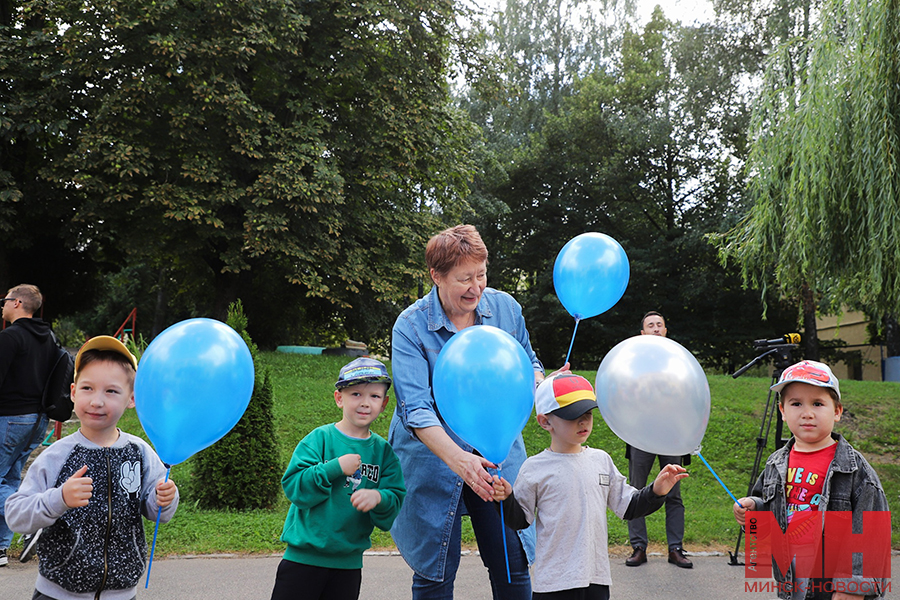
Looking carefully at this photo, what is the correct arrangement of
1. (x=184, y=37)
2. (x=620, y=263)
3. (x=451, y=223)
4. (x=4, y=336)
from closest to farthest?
(x=620, y=263)
(x=4, y=336)
(x=184, y=37)
(x=451, y=223)

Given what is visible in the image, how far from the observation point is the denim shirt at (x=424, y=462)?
2586 mm

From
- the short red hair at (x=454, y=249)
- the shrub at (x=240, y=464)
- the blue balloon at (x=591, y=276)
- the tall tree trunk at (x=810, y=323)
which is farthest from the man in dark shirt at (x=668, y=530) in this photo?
the tall tree trunk at (x=810, y=323)

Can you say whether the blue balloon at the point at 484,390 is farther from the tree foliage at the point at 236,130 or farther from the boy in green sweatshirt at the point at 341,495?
the tree foliage at the point at 236,130

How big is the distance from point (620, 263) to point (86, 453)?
338 cm

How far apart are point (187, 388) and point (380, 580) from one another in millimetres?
2995

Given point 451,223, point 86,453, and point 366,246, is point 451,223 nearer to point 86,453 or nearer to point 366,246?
point 366,246

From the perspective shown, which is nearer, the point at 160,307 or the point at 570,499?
the point at 570,499

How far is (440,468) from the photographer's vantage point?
2635mm

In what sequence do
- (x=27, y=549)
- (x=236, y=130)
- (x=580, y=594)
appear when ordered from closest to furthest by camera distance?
(x=580, y=594)
(x=27, y=549)
(x=236, y=130)

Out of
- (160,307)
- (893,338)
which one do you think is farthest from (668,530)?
(893,338)

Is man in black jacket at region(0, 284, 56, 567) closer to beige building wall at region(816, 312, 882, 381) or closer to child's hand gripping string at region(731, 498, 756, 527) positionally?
child's hand gripping string at region(731, 498, 756, 527)

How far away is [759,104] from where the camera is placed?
1037cm

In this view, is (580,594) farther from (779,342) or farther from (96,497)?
(779,342)

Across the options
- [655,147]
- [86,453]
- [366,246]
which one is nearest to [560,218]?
[655,147]
